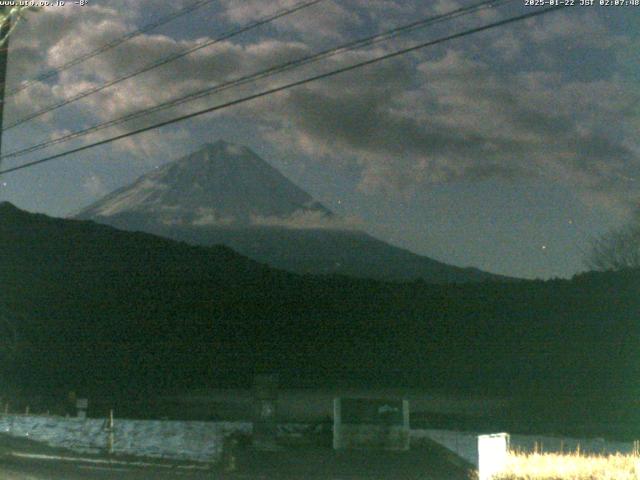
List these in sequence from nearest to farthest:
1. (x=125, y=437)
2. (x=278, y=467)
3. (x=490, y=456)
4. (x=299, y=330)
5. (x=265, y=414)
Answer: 1. (x=490, y=456)
2. (x=278, y=467)
3. (x=265, y=414)
4. (x=125, y=437)
5. (x=299, y=330)

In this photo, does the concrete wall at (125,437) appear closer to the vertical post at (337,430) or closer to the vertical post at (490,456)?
the vertical post at (337,430)

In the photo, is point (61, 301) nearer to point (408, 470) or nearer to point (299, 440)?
point (299, 440)

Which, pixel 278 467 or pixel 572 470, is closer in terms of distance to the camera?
pixel 572 470

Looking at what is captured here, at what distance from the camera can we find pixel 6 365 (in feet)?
212

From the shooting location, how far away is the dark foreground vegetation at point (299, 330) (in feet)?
212


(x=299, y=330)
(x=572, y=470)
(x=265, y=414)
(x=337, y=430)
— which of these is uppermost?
(x=299, y=330)

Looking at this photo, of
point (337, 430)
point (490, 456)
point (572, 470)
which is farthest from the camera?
point (337, 430)

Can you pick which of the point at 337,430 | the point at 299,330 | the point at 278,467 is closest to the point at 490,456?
the point at 278,467

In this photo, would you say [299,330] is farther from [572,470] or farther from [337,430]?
[572,470]

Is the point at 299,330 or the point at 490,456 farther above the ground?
the point at 299,330

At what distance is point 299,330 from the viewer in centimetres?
8550

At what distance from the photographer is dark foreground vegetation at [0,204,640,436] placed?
64.6 metres

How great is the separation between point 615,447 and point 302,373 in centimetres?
4212

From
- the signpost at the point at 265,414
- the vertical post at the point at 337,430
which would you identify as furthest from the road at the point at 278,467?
the vertical post at the point at 337,430
